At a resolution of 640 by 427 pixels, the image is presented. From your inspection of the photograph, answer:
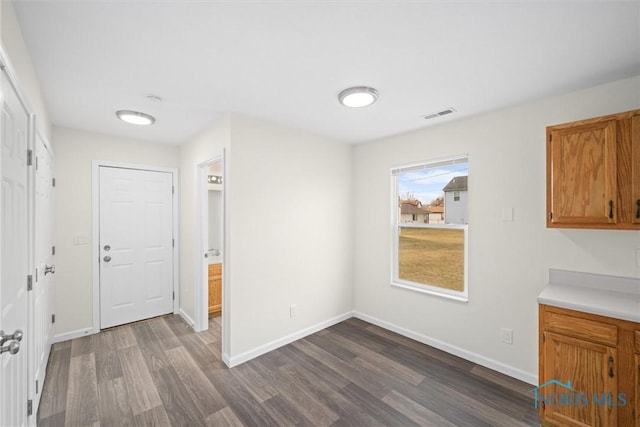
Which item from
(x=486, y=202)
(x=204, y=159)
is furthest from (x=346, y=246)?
(x=204, y=159)

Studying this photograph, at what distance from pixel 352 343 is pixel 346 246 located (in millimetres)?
1262

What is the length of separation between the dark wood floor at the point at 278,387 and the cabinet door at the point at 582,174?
151 centimetres

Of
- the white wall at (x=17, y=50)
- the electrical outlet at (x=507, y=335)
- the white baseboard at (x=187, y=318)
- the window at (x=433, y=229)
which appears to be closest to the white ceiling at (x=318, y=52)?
the white wall at (x=17, y=50)

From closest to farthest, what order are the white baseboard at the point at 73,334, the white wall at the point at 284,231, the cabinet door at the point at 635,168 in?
the cabinet door at the point at 635,168 < the white wall at the point at 284,231 < the white baseboard at the point at 73,334

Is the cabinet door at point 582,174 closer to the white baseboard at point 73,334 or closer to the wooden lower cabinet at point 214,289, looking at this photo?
the wooden lower cabinet at point 214,289

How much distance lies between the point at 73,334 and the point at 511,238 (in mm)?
4821

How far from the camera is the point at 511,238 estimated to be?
2475 millimetres

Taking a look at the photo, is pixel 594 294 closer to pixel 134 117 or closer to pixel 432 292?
pixel 432 292

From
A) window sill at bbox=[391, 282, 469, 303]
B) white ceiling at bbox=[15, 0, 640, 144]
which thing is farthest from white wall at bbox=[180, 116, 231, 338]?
window sill at bbox=[391, 282, 469, 303]

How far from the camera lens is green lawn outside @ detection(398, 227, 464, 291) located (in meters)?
3.10

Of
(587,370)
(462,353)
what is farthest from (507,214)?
(462,353)

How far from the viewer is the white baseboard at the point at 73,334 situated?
120 inches

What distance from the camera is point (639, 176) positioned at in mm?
1729

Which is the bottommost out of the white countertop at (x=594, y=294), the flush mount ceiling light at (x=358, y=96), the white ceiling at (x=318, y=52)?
the white countertop at (x=594, y=294)
